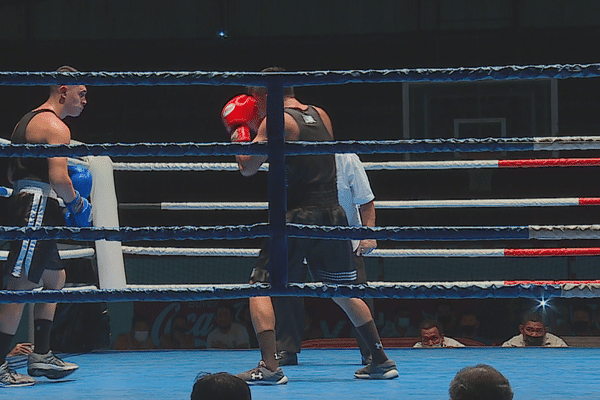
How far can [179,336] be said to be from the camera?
8391 millimetres

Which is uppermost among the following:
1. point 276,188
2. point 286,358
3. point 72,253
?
point 276,188

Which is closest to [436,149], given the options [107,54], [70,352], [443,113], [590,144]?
[590,144]

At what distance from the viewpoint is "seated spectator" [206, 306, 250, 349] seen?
6758 millimetres

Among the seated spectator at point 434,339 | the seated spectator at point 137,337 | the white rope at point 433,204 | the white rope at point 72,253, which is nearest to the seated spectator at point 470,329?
the seated spectator at point 434,339

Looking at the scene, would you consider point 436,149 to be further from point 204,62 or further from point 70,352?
point 204,62

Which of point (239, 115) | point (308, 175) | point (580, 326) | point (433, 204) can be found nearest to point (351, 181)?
point (308, 175)

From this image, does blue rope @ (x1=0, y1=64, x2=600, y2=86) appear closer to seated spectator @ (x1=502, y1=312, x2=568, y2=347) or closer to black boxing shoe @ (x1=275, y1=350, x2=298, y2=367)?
black boxing shoe @ (x1=275, y1=350, x2=298, y2=367)

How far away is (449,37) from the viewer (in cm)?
966

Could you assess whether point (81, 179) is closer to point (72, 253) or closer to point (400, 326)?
point (72, 253)

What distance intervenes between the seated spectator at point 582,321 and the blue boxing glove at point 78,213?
640 centimetres

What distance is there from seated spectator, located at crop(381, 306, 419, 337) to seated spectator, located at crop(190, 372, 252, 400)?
7223 millimetres

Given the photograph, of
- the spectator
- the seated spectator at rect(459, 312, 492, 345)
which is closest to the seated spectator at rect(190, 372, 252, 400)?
the spectator

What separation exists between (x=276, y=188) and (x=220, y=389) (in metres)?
A: 0.68

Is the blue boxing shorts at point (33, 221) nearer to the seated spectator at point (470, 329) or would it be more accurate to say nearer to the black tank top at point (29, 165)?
the black tank top at point (29, 165)
